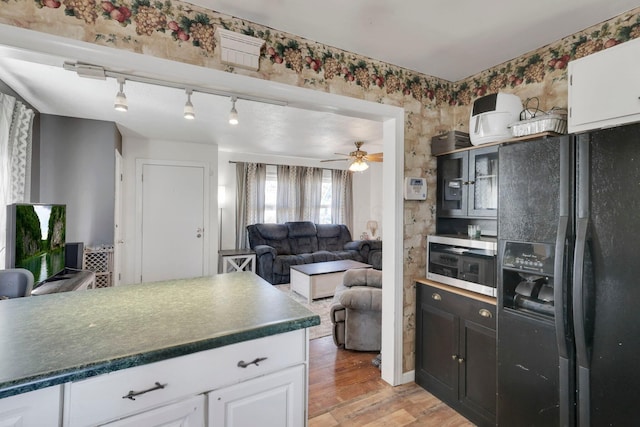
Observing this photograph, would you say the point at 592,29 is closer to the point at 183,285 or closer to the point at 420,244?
the point at 420,244

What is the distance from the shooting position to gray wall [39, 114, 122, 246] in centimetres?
374

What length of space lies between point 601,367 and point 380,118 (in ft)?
6.44

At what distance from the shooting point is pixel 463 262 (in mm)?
2166

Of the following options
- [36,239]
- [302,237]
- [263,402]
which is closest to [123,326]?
[263,402]

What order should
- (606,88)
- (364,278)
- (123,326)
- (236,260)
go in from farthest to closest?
1. (236,260)
2. (364,278)
3. (606,88)
4. (123,326)

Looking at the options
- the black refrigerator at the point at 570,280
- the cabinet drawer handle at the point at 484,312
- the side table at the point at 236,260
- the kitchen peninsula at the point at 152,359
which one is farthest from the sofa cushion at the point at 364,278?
the side table at the point at 236,260

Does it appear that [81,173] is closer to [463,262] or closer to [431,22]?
[431,22]

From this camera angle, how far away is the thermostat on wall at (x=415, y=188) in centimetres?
246

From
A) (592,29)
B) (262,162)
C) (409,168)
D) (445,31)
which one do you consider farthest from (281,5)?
(262,162)

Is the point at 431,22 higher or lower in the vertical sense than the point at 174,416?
higher

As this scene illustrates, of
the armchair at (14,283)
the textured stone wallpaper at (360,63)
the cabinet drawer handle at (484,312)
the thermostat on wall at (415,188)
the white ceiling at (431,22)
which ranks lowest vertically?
the cabinet drawer handle at (484,312)

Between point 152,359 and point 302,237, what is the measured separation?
5507mm

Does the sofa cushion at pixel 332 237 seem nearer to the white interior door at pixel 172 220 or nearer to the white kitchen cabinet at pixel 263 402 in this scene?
the white interior door at pixel 172 220

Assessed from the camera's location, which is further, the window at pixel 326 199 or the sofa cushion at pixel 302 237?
the window at pixel 326 199
